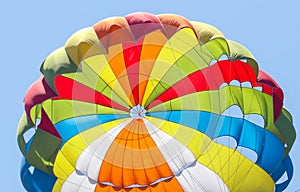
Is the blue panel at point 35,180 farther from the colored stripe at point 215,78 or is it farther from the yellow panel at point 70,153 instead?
the colored stripe at point 215,78

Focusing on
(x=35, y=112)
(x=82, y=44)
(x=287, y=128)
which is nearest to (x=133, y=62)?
(x=82, y=44)

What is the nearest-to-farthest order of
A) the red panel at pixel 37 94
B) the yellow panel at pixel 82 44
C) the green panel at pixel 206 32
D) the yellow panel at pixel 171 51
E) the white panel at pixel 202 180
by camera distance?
the yellow panel at pixel 82 44 → the green panel at pixel 206 32 → the red panel at pixel 37 94 → the yellow panel at pixel 171 51 → the white panel at pixel 202 180

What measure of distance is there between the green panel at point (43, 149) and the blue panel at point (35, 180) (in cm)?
22

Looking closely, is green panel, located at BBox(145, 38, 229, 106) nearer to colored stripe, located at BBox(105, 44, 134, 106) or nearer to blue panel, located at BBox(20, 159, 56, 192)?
colored stripe, located at BBox(105, 44, 134, 106)

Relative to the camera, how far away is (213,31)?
15711 mm

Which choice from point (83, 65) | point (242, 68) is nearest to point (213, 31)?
point (242, 68)

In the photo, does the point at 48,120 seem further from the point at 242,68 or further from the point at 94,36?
the point at 242,68

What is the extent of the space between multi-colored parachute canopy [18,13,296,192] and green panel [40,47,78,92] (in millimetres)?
294

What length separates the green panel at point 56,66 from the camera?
1562 centimetres

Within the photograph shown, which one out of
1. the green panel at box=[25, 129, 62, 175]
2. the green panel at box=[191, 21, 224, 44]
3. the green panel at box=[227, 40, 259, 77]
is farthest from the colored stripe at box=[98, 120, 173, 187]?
the green panel at box=[227, 40, 259, 77]

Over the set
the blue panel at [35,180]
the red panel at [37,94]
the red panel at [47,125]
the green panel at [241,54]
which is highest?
the green panel at [241,54]

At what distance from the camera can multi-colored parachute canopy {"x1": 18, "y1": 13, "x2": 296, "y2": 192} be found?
16344mm

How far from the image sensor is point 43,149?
1633cm

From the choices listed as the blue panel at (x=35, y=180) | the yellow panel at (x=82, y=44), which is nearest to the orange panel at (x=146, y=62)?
the yellow panel at (x=82, y=44)
